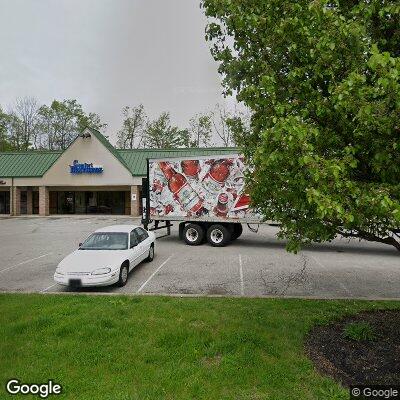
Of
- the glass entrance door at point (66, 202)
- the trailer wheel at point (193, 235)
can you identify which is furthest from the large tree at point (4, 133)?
the trailer wheel at point (193, 235)

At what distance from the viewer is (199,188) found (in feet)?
48.6

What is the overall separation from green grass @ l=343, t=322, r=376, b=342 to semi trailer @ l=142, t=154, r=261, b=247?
27.2 ft

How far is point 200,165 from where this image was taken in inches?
582

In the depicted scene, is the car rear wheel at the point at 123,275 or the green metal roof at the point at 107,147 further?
the green metal roof at the point at 107,147

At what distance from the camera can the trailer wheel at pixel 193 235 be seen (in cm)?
1502

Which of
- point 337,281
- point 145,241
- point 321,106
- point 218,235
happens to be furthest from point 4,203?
point 321,106

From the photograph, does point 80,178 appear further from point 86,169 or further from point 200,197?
point 200,197

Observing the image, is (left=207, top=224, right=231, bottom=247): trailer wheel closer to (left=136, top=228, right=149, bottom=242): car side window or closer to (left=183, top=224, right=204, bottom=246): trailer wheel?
(left=183, top=224, right=204, bottom=246): trailer wheel

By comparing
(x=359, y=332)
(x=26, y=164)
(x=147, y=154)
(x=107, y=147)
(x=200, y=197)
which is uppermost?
(x=107, y=147)

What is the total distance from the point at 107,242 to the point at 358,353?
23.8 ft

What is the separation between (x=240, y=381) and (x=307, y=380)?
2.85 feet

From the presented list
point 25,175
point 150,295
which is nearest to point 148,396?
point 150,295

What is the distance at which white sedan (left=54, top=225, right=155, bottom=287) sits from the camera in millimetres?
8141

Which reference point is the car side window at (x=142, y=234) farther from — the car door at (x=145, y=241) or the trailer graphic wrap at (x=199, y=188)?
the trailer graphic wrap at (x=199, y=188)
